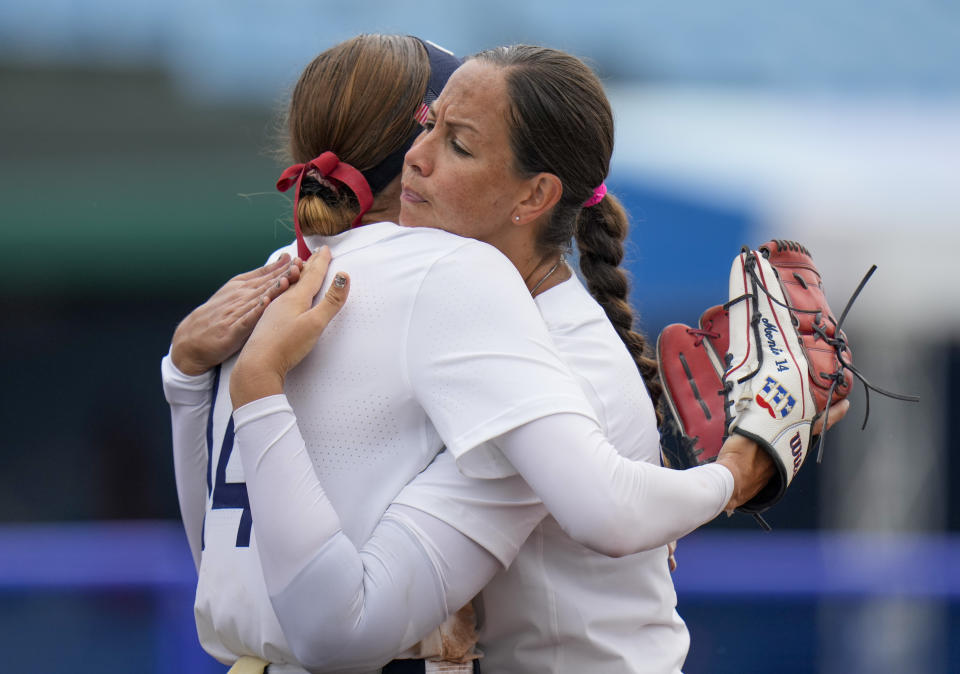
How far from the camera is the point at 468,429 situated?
3.59 feet

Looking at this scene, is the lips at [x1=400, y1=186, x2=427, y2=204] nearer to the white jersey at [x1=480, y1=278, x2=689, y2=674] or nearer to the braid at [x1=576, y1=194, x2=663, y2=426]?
the white jersey at [x1=480, y1=278, x2=689, y2=674]

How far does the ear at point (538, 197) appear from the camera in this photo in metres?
1.36

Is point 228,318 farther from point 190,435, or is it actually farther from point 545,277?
point 545,277

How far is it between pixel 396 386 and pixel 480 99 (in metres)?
0.39

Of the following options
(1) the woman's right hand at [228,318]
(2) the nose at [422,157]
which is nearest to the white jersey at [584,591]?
(2) the nose at [422,157]

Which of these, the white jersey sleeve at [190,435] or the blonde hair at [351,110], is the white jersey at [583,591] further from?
the white jersey sleeve at [190,435]

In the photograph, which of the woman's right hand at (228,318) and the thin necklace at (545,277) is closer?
the woman's right hand at (228,318)

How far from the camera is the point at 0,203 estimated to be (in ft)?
18.8

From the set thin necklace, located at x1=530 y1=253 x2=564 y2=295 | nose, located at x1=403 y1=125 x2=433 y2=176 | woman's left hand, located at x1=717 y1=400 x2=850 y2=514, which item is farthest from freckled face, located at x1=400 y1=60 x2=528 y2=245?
woman's left hand, located at x1=717 y1=400 x2=850 y2=514

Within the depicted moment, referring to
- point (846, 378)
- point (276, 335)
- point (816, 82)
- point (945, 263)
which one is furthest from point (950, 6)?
point (276, 335)

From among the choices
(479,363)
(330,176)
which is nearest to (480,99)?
(330,176)

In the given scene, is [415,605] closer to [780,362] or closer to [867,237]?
[780,362]

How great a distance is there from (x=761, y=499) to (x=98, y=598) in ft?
9.32

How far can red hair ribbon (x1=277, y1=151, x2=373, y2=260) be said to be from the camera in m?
1.32
